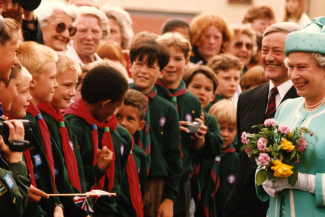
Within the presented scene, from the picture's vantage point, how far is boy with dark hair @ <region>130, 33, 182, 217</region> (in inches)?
243

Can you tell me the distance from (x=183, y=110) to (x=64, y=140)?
7.63ft

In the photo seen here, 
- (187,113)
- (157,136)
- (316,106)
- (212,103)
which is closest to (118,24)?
(212,103)

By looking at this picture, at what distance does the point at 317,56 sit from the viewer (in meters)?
4.43

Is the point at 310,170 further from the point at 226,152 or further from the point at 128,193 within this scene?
the point at 226,152

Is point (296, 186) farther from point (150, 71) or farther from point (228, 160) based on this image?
point (228, 160)

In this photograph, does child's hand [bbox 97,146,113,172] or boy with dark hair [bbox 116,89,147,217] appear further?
boy with dark hair [bbox 116,89,147,217]

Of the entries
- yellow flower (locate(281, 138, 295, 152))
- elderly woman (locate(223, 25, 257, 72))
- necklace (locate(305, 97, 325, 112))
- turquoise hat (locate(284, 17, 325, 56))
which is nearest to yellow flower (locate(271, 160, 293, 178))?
yellow flower (locate(281, 138, 295, 152))

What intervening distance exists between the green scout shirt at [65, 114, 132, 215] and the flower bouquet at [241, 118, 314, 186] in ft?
4.77

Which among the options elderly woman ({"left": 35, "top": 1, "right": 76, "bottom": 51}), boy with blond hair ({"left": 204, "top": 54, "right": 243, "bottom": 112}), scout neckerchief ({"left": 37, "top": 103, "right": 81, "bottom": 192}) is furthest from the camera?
boy with blond hair ({"left": 204, "top": 54, "right": 243, "bottom": 112})

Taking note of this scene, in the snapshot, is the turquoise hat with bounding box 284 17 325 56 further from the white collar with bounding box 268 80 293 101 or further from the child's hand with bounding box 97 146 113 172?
the child's hand with bounding box 97 146 113 172

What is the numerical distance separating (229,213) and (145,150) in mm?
1089

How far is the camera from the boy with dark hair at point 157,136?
6164mm

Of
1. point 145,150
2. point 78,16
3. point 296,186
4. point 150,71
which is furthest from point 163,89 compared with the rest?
point 296,186

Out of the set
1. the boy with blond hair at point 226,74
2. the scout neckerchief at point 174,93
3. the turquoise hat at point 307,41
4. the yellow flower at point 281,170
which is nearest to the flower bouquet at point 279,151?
the yellow flower at point 281,170
